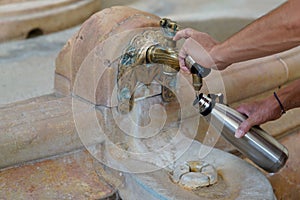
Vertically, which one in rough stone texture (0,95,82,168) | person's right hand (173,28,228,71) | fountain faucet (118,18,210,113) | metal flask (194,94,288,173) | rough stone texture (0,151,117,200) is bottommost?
rough stone texture (0,151,117,200)

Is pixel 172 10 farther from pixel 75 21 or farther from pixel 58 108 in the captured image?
pixel 58 108

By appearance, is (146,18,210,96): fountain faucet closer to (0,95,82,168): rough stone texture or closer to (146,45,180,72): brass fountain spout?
(146,45,180,72): brass fountain spout

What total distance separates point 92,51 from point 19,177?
0.90 ft

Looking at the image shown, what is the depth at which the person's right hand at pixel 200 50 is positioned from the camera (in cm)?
88

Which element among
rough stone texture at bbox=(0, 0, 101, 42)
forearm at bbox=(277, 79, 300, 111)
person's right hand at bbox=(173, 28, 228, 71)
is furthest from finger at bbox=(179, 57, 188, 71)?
rough stone texture at bbox=(0, 0, 101, 42)

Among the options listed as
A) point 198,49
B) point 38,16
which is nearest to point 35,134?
point 198,49

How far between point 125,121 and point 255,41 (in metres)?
0.32

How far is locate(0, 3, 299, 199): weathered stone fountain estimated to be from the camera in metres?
0.99

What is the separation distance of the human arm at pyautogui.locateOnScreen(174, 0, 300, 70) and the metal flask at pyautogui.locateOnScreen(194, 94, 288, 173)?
78 mm

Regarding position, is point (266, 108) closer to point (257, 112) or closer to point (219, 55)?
point (257, 112)

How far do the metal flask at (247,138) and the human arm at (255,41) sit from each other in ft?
0.26

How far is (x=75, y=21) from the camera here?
2180 mm

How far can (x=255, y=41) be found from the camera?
827 millimetres

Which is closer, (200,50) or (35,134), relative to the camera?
(200,50)
